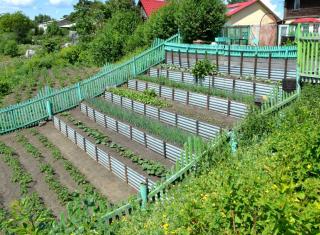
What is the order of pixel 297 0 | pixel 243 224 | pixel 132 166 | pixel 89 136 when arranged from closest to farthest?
1. pixel 243 224
2. pixel 132 166
3. pixel 89 136
4. pixel 297 0

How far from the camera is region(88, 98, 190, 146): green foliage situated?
856 cm

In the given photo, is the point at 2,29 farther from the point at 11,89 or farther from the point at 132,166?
the point at 132,166

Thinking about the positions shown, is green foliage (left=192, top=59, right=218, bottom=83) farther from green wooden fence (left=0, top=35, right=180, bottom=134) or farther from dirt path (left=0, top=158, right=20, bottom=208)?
dirt path (left=0, top=158, right=20, bottom=208)

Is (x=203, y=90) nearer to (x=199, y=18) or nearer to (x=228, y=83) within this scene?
(x=228, y=83)

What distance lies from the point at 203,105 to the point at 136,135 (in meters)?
2.40

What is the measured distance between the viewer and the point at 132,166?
26.3ft

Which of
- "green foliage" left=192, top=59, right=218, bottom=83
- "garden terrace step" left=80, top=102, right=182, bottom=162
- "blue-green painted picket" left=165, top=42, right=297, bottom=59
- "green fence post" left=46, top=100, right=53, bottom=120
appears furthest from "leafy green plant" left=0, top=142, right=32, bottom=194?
"blue-green painted picket" left=165, top=42, right=297, bottom=59

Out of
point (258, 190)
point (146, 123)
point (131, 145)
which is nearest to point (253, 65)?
point (146, 123)

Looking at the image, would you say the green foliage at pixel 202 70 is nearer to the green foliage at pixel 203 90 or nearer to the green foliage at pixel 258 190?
the green foliage at pixel 203 90

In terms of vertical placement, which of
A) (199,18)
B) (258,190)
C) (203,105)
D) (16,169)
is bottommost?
(16,169)

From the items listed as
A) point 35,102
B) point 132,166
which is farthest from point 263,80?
point 35,102

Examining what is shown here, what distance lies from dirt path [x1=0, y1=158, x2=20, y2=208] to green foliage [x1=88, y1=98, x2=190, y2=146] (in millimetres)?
3601

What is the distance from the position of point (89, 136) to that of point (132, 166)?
9.51 ft

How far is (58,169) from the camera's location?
9.29m
